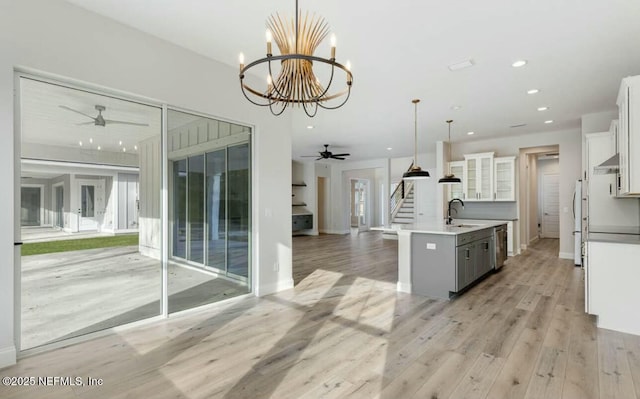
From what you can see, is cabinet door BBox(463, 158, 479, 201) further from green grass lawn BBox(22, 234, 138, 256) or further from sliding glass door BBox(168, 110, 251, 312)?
green grass lawn BBox(22, 234, 138, 256)

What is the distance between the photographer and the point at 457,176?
26.3ft

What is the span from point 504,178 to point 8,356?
28.2 feet

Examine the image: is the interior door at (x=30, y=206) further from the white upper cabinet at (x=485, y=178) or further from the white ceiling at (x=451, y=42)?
the white upper cabinet at (x=485, y=178)

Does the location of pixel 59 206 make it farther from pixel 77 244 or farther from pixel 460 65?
pixel 460 65

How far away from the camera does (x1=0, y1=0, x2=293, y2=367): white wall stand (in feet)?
7.98

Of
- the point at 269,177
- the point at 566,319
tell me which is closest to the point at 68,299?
the point at 269,177

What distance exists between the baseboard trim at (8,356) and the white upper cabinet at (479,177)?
8201 millimetres

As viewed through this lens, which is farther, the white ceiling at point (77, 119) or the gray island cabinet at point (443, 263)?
the gray island cabinet at point (443, 263)

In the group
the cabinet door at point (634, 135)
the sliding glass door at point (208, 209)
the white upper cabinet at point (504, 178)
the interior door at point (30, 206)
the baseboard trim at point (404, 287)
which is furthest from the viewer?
the white upper cabinet at point (504, 178)

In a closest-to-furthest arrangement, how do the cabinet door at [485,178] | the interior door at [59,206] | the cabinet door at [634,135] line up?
the interior door at [59,206] < the cabinet door at [634,135] < the cabinet door at [485,178]

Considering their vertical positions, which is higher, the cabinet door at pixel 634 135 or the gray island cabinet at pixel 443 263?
the cabinet door at pixel 634 135

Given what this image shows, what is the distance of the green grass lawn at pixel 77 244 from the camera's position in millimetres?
2711

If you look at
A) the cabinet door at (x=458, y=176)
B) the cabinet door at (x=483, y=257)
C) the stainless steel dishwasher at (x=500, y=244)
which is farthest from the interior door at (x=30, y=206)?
the cabinet door at (x=458, y=176)

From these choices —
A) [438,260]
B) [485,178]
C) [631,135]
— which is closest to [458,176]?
[485,178]
